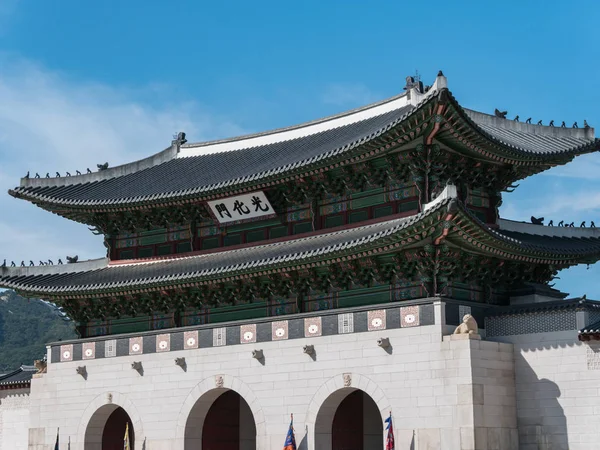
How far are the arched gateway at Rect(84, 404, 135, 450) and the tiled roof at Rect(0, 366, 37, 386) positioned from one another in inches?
186

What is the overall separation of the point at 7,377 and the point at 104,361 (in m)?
8.73

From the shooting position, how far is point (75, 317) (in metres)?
35.9

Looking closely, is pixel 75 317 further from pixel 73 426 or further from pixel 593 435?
pixel 593 435

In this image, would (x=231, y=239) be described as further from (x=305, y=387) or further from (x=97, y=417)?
(x=97, y=417)

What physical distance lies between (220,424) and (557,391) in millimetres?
11954

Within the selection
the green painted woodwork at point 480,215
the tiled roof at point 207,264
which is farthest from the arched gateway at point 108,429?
the green painted woodwork at point 480,215

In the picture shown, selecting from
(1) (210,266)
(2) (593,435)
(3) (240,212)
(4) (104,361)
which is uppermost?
(3) (240,212)

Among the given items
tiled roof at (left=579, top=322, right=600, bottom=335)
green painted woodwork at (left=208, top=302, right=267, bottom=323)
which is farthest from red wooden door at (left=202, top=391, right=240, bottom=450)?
tiled roof at (left=579, top=322, right=600, bottom=335)

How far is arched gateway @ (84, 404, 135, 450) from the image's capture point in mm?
34031

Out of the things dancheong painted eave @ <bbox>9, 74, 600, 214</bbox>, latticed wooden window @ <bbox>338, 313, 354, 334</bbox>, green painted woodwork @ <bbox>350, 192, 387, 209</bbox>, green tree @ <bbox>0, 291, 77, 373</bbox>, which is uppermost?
green tree @ <bbox>0, 291, 77, 373</bbox>

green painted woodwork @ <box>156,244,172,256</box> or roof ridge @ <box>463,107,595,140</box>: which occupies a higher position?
roof ridge @ <box>463,107,595,140</box>

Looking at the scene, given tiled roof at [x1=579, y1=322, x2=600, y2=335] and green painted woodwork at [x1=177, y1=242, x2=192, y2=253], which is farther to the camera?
green painted woodwork at [x1=177, y1=242, x2=192, y2=253]

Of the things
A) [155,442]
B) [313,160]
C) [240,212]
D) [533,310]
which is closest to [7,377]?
[155,442]

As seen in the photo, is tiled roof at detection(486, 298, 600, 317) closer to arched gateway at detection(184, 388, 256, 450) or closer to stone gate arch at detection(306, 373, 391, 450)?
stone gate arch at detection(306, 373, 391, 450)
